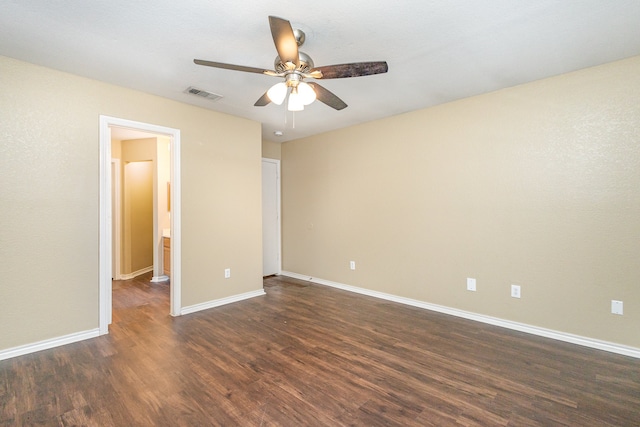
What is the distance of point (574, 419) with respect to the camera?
1.82m

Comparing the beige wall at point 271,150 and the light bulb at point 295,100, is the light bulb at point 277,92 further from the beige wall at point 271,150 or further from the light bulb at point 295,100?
the beige wall at point 271,150

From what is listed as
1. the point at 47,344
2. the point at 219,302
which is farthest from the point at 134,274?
the point at 47,344

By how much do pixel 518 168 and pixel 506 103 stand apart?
2.29ft

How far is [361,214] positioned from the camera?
4512 millimetres

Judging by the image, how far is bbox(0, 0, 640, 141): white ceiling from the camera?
6.26ft

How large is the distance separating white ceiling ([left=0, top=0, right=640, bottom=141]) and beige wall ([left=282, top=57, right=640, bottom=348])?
1.26ft

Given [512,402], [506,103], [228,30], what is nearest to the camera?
[512,402]

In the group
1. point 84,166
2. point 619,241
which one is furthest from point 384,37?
point 84,166

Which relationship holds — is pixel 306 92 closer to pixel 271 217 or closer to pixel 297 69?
pixel 297 69

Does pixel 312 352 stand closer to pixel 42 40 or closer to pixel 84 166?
pixel 84 166

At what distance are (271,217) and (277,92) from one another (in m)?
3.59

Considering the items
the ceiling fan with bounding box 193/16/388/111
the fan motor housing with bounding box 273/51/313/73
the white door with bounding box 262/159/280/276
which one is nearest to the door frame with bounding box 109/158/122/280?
the white door with bounding box 262/159/280/276

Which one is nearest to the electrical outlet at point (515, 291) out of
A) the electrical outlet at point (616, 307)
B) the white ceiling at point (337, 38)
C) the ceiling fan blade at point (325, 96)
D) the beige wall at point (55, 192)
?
the electrical outlet at point (616, 307)

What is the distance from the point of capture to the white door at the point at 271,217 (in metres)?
5.54
